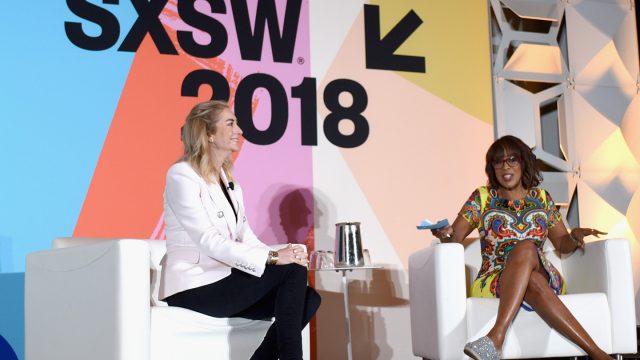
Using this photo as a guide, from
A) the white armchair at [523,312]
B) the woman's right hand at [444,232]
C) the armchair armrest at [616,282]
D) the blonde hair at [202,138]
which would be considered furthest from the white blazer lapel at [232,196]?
the armchair armrest at [616,282]

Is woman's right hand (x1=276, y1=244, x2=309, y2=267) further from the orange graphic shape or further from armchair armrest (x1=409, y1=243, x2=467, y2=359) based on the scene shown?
the orange graphic shape

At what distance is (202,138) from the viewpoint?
3.08m

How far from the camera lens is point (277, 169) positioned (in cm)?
418

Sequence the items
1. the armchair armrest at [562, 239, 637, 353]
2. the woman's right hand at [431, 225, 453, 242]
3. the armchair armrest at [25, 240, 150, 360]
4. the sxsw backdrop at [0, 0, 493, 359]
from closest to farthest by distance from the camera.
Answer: the armchair armrest at [25, 240, 150, 360]
the armchair armrest at [562, 239, 637, 353]
the woman's right hand at [431, 225, 453, 242]
the sxsw backdrop at [0, 0, 493, 359]

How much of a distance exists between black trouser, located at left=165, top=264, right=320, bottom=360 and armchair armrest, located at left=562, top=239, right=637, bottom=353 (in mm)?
1355

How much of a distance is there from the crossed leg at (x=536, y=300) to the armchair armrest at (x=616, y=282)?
0.23 m

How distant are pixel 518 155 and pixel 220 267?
5.15ft

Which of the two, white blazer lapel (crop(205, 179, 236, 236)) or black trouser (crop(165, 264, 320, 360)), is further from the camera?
white blazer lapel (crop(205, 179, 236, 236))

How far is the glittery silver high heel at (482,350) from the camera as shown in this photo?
2.83m

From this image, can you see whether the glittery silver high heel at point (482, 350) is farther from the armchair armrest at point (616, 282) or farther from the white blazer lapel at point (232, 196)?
the white blazer lapel at point (232, 196)

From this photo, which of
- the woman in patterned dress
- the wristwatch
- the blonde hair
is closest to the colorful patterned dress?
the woman in patterned dress

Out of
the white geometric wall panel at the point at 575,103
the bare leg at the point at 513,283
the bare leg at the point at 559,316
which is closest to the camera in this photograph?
the bare leg at the point at 513,283

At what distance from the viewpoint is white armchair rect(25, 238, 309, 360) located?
2523 millimetres

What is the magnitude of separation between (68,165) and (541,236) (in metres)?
2.36
